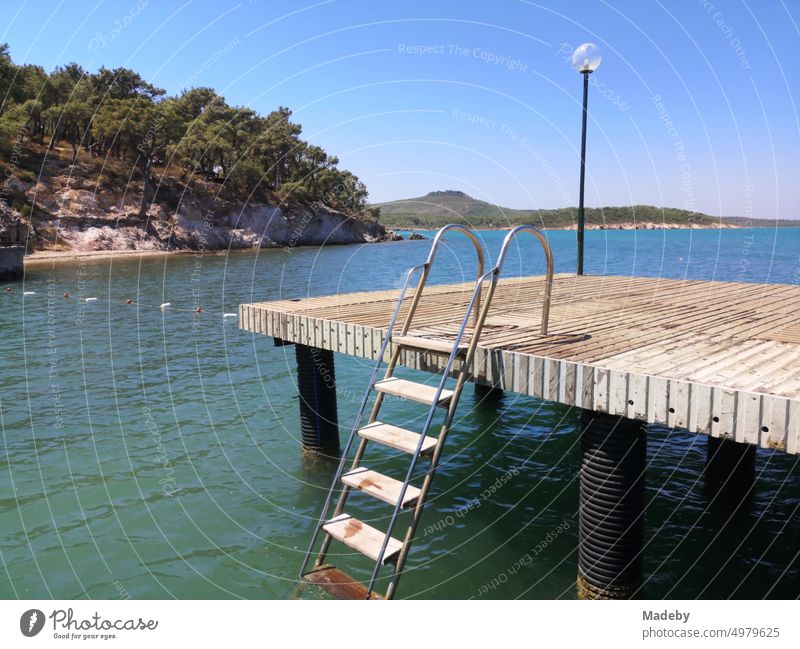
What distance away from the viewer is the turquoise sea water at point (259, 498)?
814cm

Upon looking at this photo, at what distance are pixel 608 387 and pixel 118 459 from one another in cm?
970

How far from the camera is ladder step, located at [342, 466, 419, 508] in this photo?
19.1ft

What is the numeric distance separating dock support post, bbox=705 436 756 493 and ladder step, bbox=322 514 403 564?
7.05 metres

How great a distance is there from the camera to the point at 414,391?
21.1 feet

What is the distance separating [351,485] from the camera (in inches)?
247

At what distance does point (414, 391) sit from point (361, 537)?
5.05ft

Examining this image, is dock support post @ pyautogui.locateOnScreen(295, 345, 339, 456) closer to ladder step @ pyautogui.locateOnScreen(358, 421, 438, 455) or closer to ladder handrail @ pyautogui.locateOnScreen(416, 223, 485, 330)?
ladder handrail @ pyautogui.locateOnScreen(416, 223, 485, 330)

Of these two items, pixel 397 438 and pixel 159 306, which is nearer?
pixel 397 438

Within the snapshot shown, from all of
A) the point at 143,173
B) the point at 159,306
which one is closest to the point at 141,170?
the point at 143,173

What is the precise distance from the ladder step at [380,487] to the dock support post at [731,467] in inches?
269

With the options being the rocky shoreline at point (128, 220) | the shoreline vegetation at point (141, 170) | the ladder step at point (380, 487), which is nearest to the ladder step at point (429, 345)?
the ladder step at point (380, 487)

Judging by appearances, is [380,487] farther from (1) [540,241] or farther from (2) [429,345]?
(1) [540,241]

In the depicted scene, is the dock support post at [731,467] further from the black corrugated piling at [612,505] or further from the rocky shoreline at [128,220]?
the rocky shoreline at [128,220]

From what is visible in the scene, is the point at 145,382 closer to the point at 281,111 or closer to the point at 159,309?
the point at 159,309
